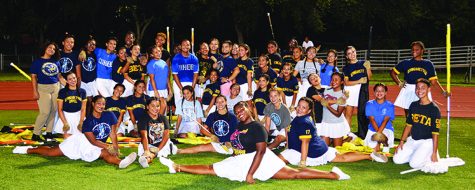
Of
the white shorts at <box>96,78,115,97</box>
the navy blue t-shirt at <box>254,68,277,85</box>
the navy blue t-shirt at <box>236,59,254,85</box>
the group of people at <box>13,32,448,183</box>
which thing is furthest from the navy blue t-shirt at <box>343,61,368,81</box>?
the white shorts at <box>96,78,115,97</box>

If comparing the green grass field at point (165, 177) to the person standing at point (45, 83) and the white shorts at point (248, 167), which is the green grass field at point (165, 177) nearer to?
the white shorts at point (248, 167)

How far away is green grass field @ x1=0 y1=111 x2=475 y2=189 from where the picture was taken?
774cm

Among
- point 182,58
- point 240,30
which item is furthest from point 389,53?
point 182,58

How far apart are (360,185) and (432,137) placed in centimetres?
175

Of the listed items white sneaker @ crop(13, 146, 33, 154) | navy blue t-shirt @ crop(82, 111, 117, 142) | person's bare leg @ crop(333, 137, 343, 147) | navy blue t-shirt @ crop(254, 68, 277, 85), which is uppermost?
navy blue t-shirt @ crop(254, 68, 277, 85)

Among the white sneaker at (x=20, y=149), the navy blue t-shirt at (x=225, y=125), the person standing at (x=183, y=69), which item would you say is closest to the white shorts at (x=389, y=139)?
the navy blue t-shirt at (x=225, y=125)

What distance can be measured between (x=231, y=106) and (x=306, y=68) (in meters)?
1.90

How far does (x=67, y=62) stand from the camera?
12016 mm

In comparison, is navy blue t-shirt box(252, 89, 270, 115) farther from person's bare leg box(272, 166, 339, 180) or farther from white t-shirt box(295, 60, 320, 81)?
person's bare leg box(272, 166, 339, 180)

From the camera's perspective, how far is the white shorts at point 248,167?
7.91 m

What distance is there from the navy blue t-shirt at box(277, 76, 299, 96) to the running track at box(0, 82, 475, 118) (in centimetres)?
465

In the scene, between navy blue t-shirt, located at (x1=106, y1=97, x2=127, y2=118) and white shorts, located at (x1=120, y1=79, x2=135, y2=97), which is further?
white shorts, located at (x1=120, y1=79, x2=135, y2=97)

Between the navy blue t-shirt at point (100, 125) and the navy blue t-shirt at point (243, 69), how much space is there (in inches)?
132

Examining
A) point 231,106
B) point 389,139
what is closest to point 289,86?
point 231,106
